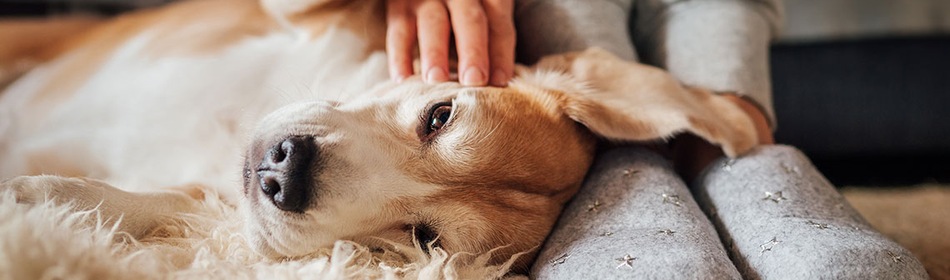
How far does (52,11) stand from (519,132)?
7.46 ft

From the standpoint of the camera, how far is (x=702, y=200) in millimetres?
1312

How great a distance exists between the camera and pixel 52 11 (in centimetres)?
277

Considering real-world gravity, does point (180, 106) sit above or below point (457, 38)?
below

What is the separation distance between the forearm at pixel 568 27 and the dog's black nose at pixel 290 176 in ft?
2.29

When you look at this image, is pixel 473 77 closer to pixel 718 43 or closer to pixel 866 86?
pixel 718 43

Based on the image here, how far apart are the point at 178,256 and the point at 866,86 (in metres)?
2.52

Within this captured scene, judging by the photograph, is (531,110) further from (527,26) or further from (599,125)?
(527,26)

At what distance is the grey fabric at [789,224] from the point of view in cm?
93

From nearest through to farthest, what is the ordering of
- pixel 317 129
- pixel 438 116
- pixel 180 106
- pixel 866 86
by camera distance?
pixel 317 129, pixel 438 116, pixel 180 106, pixel 866 86

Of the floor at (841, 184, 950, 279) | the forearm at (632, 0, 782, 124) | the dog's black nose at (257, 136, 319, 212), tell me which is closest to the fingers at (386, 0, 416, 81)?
the dog's black nose at (257, 136, 319, 212)

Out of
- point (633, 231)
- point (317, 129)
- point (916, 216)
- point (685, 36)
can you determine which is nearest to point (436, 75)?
point (317, 129)

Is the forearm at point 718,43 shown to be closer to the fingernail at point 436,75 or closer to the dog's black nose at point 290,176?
the fingernail at point 436,75

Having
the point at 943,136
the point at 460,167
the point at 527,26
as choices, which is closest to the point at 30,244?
the point at 460,167

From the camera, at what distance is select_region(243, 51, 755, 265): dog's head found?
1.06m
